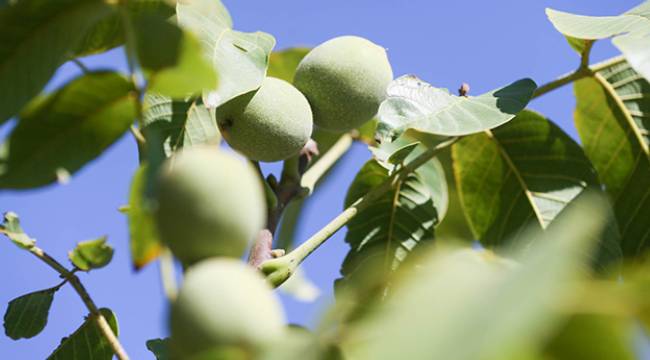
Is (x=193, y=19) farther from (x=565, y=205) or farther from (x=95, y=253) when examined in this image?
(x=565, y=205)

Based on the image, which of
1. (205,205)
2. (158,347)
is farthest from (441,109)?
(205,205)

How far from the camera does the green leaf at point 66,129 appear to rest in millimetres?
860

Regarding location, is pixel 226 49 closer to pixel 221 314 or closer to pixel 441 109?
pixel 441 109

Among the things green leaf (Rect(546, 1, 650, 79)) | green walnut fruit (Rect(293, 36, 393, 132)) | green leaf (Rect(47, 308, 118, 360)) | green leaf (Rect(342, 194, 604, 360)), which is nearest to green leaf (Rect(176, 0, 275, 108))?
green walnut fruit (Rect(293, 36, 393, 132))

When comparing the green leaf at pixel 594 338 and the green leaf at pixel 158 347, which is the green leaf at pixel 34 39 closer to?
the green leaf at pixel 594 338

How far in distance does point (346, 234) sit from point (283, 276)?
678 millimetres

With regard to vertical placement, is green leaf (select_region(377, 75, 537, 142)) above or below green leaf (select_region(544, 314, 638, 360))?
below

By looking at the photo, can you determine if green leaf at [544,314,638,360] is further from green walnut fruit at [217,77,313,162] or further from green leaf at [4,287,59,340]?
green leaf at [4,287,59,340]

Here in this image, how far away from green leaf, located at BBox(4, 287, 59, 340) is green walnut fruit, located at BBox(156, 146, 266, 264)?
2.53 ft

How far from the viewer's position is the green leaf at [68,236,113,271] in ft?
3.94

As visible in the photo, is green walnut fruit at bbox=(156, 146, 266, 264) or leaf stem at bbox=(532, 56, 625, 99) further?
leaf stem at bbox=(532, 56, 625, 99)

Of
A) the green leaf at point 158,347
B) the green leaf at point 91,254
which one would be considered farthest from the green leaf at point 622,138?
the green leaf at point 91,254

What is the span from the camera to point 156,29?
815mm

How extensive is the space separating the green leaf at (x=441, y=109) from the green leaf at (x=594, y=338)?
0.84m
